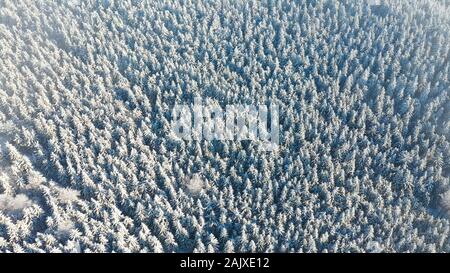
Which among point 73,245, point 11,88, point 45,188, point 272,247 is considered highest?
point 11,88

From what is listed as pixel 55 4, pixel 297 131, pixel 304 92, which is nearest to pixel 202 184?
pixel 297 131

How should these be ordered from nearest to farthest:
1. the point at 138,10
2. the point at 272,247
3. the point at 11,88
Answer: the point at 272,247
the point at 11,88
the point at 138,10

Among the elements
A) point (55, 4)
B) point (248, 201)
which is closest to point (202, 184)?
point (248, 201)

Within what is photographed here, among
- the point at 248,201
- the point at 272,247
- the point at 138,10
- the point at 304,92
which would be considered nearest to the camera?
the point at 272,247

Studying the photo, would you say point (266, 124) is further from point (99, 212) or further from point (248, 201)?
point (99, 212)

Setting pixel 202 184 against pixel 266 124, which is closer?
pixel 202 184

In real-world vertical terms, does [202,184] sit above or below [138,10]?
below
